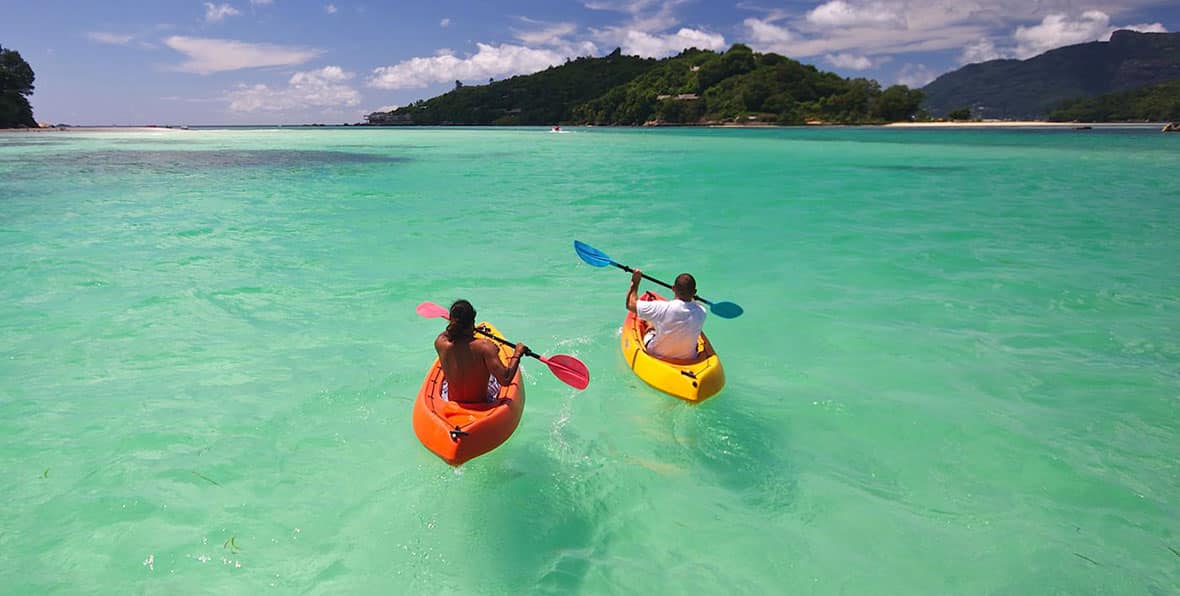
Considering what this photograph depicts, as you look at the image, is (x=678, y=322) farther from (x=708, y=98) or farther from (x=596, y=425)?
(x=708, y=98)

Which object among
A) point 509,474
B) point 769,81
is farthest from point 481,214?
point 769,81

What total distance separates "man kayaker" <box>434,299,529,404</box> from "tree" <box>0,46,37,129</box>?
11720 cm

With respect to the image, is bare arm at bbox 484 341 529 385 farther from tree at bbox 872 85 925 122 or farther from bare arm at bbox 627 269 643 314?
tree at bbox 872 85 925 122

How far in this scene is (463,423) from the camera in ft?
15.0

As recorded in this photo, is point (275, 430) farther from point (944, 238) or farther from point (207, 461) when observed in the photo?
point (944, 238)

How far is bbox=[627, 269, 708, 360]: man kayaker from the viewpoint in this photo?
19.5ft

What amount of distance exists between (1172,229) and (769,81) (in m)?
126

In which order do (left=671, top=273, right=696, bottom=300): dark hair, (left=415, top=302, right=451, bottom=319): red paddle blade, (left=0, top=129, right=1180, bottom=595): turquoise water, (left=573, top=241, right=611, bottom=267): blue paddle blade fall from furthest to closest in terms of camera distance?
1. (left=573, top=241, right=611, bottom=267): blue paddle blade
2. (left=415, top=302, right=451, bottom=319): red paddle blade
3. (left=671, top=273, right=696, bottom=300): dark hair
4. (left=0, top=129, right=1180, bottom=595): turquoise water

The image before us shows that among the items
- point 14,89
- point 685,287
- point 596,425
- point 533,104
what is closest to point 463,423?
point 596,425

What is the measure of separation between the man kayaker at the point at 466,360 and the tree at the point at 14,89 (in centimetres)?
11720

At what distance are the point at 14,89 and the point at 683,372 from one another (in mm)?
122857

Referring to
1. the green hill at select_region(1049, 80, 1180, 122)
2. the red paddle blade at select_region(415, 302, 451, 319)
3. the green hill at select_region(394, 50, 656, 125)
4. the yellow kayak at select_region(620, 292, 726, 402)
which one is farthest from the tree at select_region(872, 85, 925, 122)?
the red paddle blade at select_region(415, 302, 451, 319)

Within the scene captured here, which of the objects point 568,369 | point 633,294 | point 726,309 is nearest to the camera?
point 568,369

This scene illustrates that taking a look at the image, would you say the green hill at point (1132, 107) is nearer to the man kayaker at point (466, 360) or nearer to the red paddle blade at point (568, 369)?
the red paddle blade at point (568, 369)
